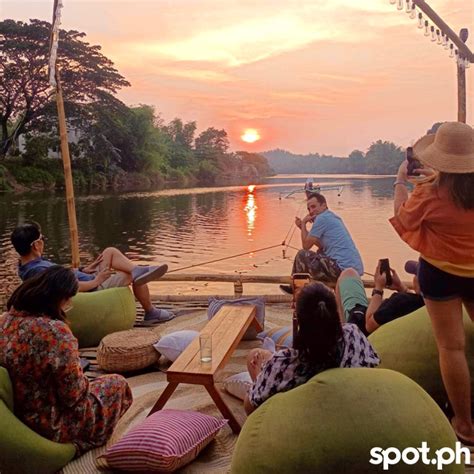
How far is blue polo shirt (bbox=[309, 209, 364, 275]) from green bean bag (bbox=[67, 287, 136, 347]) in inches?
81.9

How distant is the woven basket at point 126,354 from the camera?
13.0 ft

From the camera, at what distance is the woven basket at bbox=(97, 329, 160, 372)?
3949mm

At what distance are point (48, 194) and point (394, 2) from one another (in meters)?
30.2

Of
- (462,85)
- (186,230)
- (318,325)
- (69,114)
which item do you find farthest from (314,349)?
(69,114)

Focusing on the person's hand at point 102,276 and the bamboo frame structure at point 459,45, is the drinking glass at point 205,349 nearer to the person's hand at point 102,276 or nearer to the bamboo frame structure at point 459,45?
the person's hand at point 102,276

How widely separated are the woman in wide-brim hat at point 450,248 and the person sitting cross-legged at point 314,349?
0.52m

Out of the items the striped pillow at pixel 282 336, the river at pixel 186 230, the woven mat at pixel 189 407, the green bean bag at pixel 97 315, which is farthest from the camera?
the river at pixel 186 230

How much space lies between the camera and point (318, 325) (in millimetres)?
1983

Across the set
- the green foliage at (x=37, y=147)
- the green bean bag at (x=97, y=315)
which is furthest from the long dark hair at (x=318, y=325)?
the green foliage at (x=37, y=147)

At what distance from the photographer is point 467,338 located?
294cm

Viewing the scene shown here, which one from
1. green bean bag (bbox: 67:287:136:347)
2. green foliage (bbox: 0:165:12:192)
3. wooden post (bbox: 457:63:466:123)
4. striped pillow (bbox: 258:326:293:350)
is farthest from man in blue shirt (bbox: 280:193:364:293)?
green foliage (bbox: 0:165:12:192)

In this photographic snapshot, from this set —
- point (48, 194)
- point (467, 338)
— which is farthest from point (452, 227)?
point (48, 194)

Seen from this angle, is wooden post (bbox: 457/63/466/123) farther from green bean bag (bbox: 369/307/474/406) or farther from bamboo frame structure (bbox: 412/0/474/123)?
green bean bag (bbox: 369/307/474/406)

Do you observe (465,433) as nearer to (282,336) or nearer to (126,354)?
(282,336)
